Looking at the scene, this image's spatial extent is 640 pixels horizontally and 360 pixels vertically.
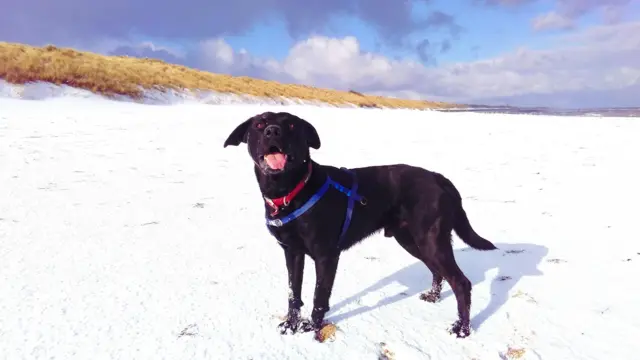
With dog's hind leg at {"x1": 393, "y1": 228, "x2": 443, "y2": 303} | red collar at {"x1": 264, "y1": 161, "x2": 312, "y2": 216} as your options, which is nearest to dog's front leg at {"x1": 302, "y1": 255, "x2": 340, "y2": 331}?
red collar at {"x1": 264, "y1": 161, "x2": 312, "y2": 216}

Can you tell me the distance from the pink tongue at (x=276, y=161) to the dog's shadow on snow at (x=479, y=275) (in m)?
1.45

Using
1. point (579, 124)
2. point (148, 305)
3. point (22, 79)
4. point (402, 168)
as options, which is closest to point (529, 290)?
point (402, 168)

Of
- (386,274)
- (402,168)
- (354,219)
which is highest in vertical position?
(402,168)

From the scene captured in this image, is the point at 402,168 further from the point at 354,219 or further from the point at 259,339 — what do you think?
the point at 259,339

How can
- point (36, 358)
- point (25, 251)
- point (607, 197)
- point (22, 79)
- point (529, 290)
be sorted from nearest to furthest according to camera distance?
point (36, 358)
point (529, 290)
point (25, 251)
point (607, 197)
point (22, 79)

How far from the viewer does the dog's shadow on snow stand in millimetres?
4129

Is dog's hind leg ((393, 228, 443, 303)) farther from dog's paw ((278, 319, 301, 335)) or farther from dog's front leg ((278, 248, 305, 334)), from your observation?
dog's paw ((278, 319, 301, 335))

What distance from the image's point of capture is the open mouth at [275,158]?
326 centimetres

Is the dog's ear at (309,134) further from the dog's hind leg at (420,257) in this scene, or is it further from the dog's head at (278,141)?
the dog's hind leg at (420,257)

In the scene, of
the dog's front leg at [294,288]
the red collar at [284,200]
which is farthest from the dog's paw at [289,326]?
the red collar at [284,200]

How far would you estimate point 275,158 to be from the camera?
3.27 m

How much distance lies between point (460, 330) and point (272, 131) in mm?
2116

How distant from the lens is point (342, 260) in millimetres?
5250

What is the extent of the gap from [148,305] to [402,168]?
2423 mm
